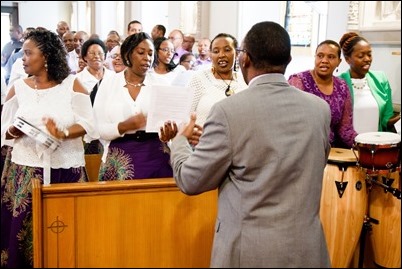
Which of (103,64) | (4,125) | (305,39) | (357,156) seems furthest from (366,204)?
(4,125)

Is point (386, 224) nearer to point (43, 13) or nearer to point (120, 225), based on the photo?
point (120, 225)

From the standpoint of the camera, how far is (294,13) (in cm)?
423

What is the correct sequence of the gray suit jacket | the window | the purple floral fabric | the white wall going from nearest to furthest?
the gray suit jacket
the white wall
the purple floral fabric
the window

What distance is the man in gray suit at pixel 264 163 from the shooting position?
1.48 metres

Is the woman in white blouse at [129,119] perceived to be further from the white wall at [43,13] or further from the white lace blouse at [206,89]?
the white wall at [43,13]

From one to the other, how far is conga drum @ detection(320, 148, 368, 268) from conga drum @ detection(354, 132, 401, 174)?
0.33 feet

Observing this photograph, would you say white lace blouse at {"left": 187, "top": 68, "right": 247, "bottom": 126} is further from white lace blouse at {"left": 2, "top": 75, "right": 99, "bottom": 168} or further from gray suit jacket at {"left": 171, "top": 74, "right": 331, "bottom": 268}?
gray suit jacket at {"left": 171, "top": 74, "right": 331, "bottom": 268}

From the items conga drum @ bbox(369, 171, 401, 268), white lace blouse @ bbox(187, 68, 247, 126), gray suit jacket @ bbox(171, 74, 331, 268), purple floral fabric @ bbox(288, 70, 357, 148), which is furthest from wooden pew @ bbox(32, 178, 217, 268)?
conga drum @ bbox(369, 171, 401, 268)

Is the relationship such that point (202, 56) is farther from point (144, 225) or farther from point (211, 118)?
point (211, 118)

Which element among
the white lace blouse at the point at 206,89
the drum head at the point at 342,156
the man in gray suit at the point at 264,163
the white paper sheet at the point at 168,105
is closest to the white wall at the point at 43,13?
the white paper sheet at the point at 168,105

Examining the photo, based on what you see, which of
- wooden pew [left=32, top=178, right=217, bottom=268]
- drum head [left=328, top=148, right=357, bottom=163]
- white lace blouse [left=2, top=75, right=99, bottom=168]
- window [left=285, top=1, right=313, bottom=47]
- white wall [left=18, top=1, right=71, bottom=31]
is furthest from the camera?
window [left=285, top=1, right=313, bottom=47]

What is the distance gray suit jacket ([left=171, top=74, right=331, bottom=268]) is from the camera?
58.2 inches

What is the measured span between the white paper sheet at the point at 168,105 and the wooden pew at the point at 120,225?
277 mm

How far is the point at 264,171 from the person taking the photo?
1489 millimetres
